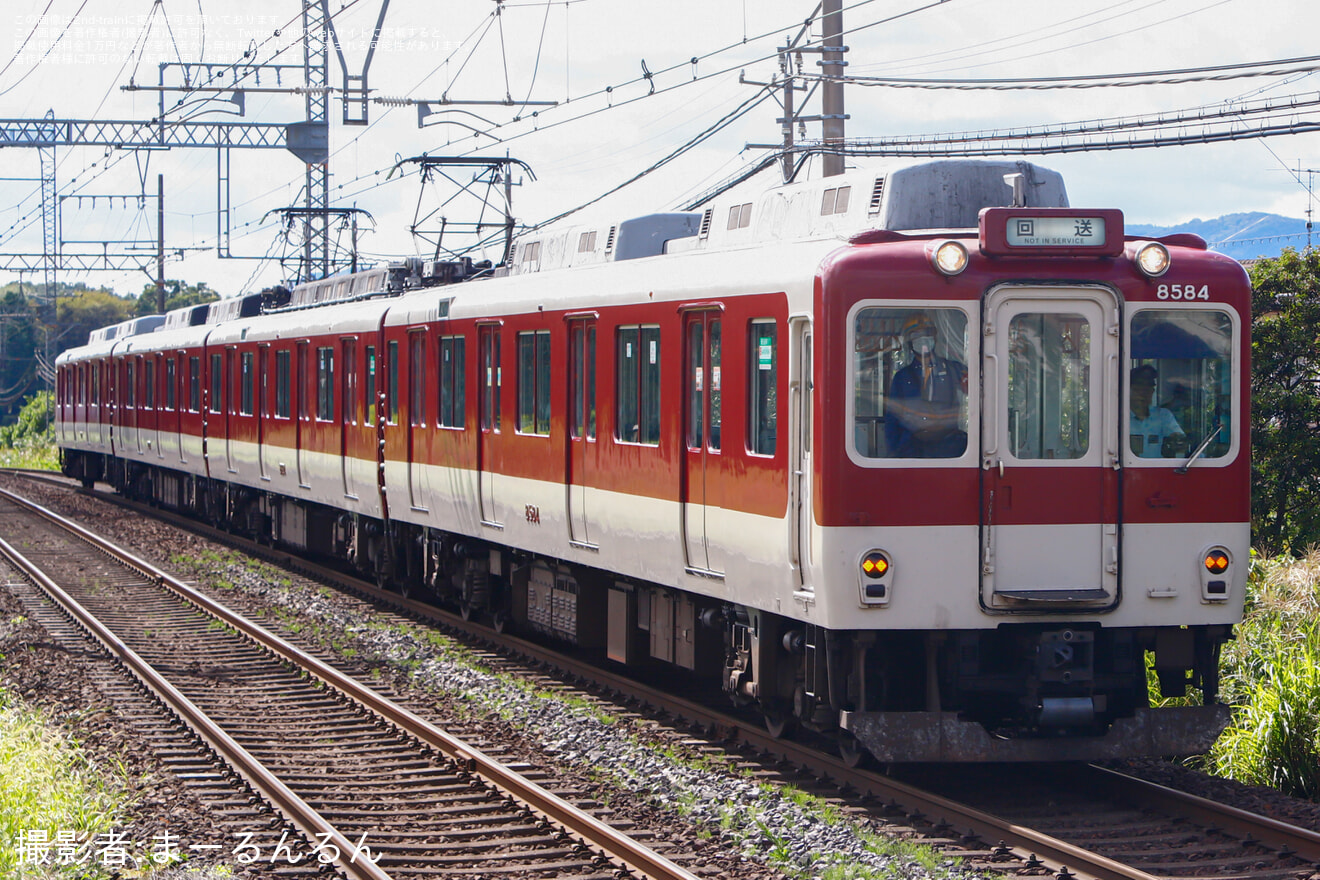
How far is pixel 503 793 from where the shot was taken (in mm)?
9086

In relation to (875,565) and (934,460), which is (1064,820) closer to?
(875,565)

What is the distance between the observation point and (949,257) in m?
8.62

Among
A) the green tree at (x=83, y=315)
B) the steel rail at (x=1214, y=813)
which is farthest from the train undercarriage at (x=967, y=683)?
the green tree at (x=83, y=315)

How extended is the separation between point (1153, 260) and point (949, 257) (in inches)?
41.9

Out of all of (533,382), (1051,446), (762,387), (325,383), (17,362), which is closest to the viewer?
(1051,446)

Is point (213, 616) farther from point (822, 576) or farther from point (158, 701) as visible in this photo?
point (822, 576)

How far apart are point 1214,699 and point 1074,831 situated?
169 cm

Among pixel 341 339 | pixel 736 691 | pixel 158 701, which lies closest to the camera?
pixel 736 691

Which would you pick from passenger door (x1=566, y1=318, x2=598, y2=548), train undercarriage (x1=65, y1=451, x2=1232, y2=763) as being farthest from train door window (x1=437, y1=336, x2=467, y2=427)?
train undercarriage (x1=65, y1=451, x2=1232, y2=763)

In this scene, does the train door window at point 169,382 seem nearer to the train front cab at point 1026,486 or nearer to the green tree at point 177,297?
the train front cab at point 1026,486

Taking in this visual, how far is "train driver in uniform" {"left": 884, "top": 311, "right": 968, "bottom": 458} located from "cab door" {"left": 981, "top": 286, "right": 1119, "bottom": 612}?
0.14 m

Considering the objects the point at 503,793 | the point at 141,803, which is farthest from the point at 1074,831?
the point at 141,803

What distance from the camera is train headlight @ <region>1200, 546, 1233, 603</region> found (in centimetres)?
895

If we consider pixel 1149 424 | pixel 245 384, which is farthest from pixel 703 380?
pixel 245 384
